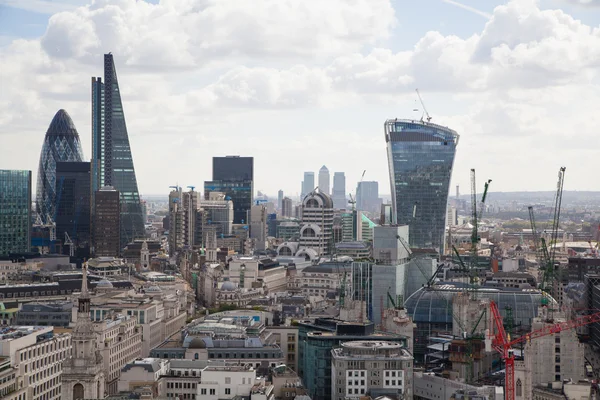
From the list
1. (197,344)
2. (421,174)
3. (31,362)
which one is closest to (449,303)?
(197,344)

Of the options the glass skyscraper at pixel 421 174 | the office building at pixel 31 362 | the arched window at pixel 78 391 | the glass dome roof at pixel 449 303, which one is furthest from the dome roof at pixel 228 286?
the arched window at pixel 78 391

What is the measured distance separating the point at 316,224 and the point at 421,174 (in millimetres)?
19850

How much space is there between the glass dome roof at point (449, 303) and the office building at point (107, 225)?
90.6 metres

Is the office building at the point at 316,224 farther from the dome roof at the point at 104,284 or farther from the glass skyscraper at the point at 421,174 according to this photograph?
the dome roof at the point at 104,284

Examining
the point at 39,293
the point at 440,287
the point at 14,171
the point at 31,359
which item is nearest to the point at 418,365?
the point at 440,287

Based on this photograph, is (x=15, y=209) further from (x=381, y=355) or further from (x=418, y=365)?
(x=381, y=355)

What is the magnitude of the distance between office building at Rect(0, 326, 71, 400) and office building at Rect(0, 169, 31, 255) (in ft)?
316

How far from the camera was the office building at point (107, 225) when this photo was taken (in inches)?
7677

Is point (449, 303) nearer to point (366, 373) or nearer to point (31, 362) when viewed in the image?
Result: point (366, 373)

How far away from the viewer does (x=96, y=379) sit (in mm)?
66562

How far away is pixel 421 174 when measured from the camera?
179625 mm

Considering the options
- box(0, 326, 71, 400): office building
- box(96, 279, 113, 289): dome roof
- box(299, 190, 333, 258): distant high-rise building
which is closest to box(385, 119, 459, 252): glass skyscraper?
box(299, 190, 333, 258): distant high-rise building

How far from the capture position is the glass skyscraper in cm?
17962

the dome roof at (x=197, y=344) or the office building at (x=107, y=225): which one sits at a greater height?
the office building at (x=107, y=225)
